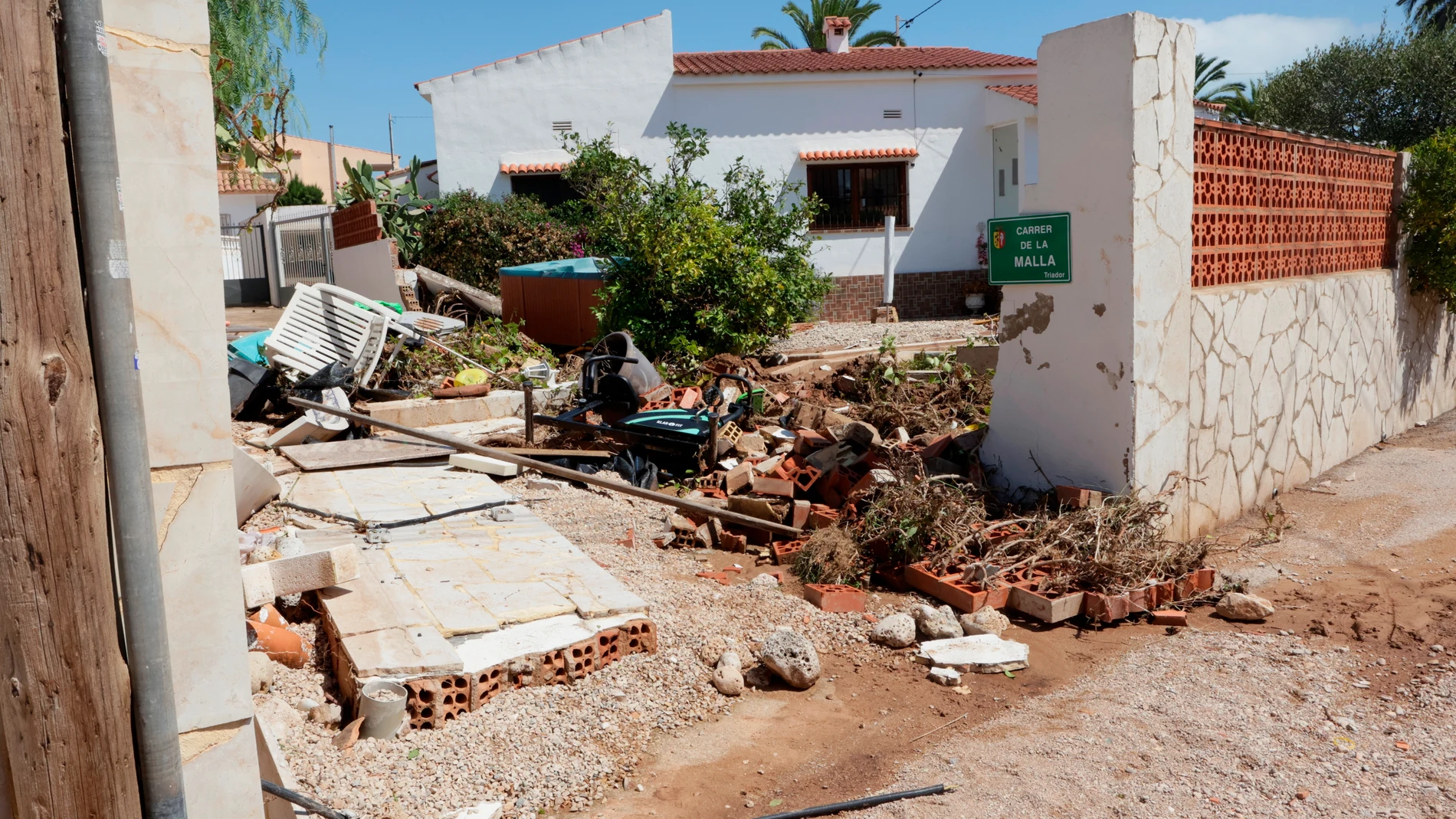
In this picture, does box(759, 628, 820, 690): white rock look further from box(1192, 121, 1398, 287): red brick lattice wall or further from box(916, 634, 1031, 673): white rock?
box(1192, 121, 1398, 287): red brick lattice wall

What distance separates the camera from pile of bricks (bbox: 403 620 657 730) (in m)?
3.73

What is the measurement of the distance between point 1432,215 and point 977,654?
23.9ft

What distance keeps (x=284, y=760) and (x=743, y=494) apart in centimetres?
425

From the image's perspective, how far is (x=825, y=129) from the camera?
766 inches

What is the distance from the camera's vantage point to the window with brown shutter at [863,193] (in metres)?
19.7

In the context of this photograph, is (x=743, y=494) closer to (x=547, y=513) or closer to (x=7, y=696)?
(x=547, y=513)

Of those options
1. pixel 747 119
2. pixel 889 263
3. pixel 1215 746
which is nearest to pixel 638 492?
pixel 1215 746

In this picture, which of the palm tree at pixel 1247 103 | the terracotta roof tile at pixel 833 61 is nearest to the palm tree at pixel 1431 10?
the palm tree at pixel 1247 103

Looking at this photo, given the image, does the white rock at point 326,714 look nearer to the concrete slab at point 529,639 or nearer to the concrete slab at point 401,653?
the concrete slab at point 401,653

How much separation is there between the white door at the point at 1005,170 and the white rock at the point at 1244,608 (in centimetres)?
1583

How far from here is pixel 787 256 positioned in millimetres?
11797

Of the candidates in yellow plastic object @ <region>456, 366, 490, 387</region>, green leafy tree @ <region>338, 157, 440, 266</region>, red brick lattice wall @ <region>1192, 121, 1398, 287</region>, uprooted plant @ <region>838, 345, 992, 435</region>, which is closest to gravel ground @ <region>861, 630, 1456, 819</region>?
red brick lattice wall @ <region>1192, 121, 1398, 287</region>

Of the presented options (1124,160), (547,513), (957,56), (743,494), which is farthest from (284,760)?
(957,56)

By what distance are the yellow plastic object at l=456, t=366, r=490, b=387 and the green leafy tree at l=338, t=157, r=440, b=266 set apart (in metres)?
8.96
